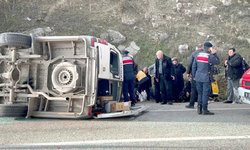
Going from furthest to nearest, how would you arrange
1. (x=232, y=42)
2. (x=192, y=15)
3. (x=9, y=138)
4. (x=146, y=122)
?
(x=192, y=15) → (x=232, y=42) → (x=146, y=122) → (x=9, y=138)

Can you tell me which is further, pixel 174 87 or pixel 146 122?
pixel 174 87

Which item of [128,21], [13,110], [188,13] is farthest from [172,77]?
[188,13]

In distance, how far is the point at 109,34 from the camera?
59.7ft

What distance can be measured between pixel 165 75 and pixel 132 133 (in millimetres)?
5623

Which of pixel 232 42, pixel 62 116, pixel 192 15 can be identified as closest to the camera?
pixel 62 116

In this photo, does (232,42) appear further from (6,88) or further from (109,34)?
(6,88)

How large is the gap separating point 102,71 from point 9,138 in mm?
2901

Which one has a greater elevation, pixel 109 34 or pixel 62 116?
pixel 109 34

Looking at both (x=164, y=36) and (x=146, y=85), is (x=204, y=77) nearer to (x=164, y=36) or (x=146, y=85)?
(x=146, y=85)

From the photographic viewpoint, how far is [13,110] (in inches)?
272

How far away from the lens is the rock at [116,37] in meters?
18.0

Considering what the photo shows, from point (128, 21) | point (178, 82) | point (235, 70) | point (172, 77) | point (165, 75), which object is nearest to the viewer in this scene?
point (235, 70)

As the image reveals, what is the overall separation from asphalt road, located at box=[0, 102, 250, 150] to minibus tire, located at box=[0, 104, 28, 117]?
21cm

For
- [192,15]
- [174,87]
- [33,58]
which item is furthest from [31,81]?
[192,15]
